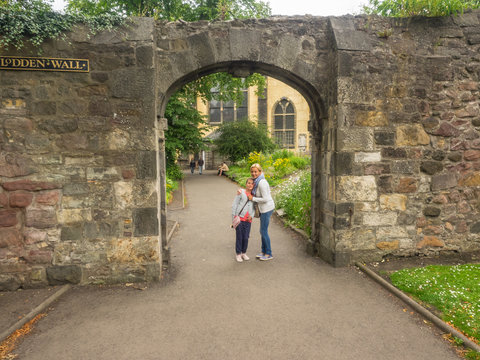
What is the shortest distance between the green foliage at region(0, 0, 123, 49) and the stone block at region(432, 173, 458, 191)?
520cm

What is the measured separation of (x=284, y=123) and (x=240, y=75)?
23.8 meters

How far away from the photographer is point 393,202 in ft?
14.3

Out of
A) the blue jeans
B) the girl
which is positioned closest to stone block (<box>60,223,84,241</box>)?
the girl

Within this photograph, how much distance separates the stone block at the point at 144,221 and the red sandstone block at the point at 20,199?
1.35m

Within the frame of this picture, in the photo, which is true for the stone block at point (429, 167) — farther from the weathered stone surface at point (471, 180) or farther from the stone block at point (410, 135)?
the weathered stone surface at point (471, 180)

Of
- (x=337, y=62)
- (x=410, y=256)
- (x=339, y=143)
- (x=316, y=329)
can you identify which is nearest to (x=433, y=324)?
(x=316, y=329)

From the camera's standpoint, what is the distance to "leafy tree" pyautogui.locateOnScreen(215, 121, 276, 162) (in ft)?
70.5

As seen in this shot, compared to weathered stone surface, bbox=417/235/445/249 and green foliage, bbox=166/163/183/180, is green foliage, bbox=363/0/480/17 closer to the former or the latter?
weathered stone surface, bbox=417/235/445/249

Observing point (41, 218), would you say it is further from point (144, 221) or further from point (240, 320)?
point (240, 320)

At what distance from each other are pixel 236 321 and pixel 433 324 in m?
2.09

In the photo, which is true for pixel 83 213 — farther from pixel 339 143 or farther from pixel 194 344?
pixel 339 143

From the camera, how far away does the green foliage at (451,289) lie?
2.92m

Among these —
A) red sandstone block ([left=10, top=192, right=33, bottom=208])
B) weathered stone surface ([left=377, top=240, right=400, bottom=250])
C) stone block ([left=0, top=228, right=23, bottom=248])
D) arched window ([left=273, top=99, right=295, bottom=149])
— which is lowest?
weathered stone surface ([left=377, top=240, right=400, bottom=250])

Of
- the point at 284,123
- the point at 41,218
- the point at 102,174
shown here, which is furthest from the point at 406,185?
the point at 284,123
